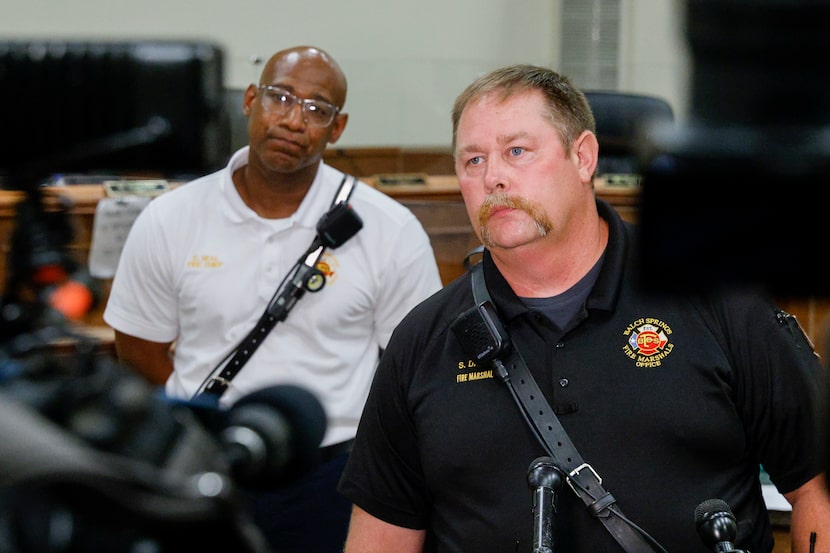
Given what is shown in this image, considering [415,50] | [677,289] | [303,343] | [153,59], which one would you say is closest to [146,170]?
[153,59]

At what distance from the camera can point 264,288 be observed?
10.1 feet

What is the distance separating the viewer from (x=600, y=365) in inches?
84.7

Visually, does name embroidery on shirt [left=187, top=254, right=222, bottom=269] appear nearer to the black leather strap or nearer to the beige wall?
the black leather strap

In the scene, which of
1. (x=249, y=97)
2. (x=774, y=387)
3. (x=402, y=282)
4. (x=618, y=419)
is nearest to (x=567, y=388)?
(x=618, y=419)

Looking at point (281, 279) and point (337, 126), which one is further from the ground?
point (337, 126)

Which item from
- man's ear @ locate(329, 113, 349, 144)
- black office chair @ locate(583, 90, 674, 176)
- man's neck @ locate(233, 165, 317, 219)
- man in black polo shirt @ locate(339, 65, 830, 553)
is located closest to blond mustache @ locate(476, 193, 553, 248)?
man in black polo shirt @ locate(339, 65, 830, 553)

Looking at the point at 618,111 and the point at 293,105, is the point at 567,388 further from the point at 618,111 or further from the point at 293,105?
the point at 618,111

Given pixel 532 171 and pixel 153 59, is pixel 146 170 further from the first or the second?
pixel 532 171

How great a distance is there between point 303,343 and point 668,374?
1245mm

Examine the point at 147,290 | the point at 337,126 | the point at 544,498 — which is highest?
the point at 337,126

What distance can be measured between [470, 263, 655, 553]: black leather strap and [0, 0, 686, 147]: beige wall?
4.92m

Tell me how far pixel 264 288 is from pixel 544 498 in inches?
59.7

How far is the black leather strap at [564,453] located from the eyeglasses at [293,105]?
1.24 meters

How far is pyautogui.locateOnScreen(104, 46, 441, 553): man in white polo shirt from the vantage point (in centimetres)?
302
